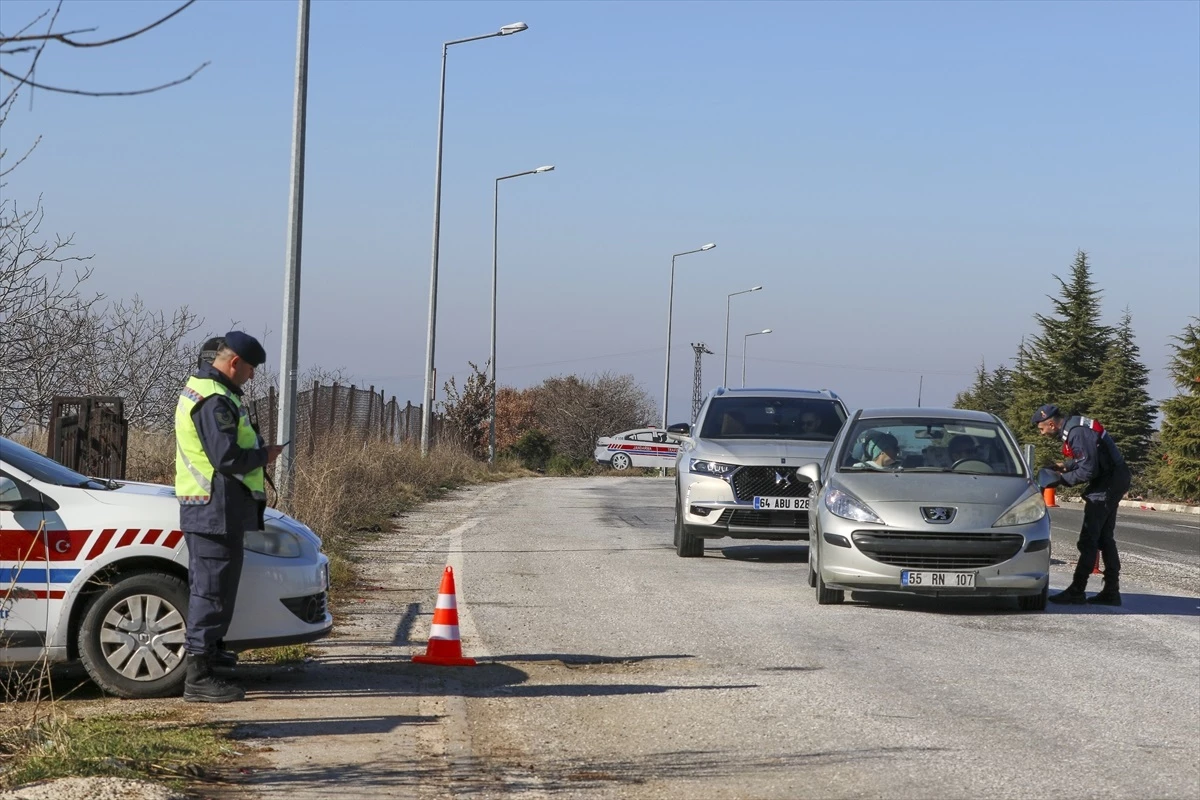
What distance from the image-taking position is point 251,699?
25.7 feet

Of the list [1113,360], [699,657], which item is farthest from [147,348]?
[1113,360]

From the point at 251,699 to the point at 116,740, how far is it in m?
1.65

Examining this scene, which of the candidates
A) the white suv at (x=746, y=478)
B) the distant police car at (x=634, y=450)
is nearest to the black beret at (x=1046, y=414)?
the white suv at (x=746, y=478)

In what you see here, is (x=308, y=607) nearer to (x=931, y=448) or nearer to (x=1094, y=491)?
(x=931, y=448)

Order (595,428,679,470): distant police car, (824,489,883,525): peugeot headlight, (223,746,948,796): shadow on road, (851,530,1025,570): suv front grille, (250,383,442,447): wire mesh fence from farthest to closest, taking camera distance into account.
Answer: (595,428,679,470): distant police car → (250,383,442,447): wire mesh fence → (824,489,883,525): peugeot headlight → (851,530,1025,570): suv front grille → (223,746,948,796): shadow on road

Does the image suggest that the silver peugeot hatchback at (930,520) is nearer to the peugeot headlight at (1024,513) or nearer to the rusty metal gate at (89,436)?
the peugeot headlight at (1024,513)

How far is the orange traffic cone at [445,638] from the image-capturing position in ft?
29.5

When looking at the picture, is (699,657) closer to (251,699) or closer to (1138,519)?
(251,699)

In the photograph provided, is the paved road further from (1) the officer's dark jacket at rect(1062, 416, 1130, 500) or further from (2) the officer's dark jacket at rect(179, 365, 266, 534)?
(2) the officer's dark jacket at rect(179, 365, 266, 534)

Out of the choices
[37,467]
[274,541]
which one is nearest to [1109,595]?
[274,541]

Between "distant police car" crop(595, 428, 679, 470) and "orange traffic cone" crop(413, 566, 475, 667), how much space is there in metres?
47.3

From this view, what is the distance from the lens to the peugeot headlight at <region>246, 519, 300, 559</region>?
8.22 metres

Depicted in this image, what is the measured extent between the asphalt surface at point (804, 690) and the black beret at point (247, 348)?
2089 millimetres

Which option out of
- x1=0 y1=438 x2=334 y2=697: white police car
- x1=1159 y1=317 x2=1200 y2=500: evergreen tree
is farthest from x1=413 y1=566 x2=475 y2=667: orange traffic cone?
x1=1159 y1=317 x2=1200 y2=500: evergreen tree
